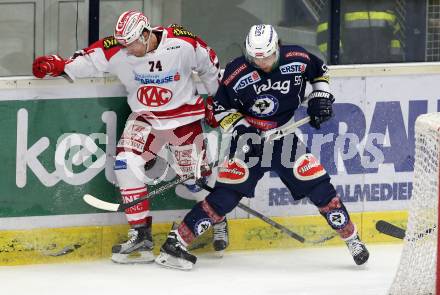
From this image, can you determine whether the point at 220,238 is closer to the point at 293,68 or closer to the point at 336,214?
the point at 336,214

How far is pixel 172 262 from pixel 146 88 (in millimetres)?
899

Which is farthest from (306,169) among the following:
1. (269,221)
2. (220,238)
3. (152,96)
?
(152,96)

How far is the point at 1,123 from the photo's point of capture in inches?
285

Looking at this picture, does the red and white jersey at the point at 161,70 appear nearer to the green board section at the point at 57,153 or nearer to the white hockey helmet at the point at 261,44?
the green board section at the point at 57,153

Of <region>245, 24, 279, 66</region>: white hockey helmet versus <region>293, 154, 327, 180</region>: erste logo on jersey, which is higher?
<region>245, 24, 279, 66</region>: white hockey helmet

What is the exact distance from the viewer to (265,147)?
7.23m

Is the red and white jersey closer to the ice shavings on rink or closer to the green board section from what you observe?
the green board section

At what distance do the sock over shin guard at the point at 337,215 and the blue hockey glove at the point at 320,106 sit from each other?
0.42 m

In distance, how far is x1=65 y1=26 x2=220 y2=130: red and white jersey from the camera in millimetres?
7277

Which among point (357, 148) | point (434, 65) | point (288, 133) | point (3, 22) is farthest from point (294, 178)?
point (3, 22)

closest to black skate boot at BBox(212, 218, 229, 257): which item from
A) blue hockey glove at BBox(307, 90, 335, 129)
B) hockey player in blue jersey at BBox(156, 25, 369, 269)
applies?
hockey player in blue jersey at BBox(156, 25, 369, 269)

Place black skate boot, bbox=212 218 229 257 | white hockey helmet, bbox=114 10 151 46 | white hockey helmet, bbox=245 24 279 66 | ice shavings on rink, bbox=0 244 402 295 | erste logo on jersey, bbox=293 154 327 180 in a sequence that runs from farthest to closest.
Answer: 1. black skate boot, bbox=212 218 229 257
2. erste logo on jersey, bbox=293 154 327 180
3. white hockey helmet, bbox=114 10 151 46
4. white hockey helmet, bbox=245 24 279 66
5. ice shavings on rink, bbox=0 244 402 295

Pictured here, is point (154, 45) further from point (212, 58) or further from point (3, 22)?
point (3, 22)

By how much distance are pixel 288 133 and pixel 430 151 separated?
1.02 m
